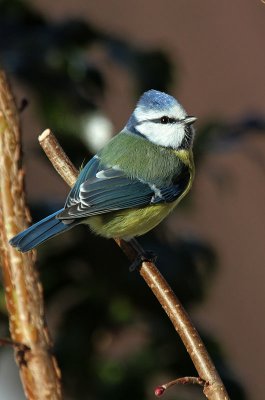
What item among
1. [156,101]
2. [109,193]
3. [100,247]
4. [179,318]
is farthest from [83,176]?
[179,318]

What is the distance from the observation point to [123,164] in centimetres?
216

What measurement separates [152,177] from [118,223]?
162mm

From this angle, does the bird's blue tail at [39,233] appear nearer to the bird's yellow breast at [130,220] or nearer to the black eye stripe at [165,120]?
the bird's yellow breast at [130,220]

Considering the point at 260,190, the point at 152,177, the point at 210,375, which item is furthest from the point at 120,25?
the point at 210,375

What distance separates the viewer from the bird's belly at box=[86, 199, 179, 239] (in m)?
2.08

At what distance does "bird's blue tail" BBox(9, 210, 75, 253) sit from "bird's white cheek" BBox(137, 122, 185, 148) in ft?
1.49

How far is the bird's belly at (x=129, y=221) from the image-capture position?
81.9 inches

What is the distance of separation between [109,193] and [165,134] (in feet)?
1.02

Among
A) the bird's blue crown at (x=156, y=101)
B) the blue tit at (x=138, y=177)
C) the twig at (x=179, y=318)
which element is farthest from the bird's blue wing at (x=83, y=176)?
the bird's blue crown at (x=156, y=101)

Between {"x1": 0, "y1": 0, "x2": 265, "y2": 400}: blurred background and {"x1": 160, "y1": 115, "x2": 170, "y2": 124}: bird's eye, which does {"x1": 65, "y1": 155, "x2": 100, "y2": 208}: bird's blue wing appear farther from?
{"x1": 160, "y1": 115, "x2": 170, "y2": 124}: bird's eye

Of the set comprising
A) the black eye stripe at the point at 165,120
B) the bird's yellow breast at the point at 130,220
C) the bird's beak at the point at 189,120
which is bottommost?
the bird's yellow breast at the point at 130,220

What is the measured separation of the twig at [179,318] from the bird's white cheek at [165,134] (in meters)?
0.50

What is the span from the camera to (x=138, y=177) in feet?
7.09

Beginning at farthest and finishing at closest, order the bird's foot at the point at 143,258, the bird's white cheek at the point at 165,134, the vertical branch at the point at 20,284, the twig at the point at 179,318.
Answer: the bird's white cheek at the point at 165,134
the bird's foot at the point at 143,258
the vertical branch at the point at 20,284
the twig at the point at 179,318
